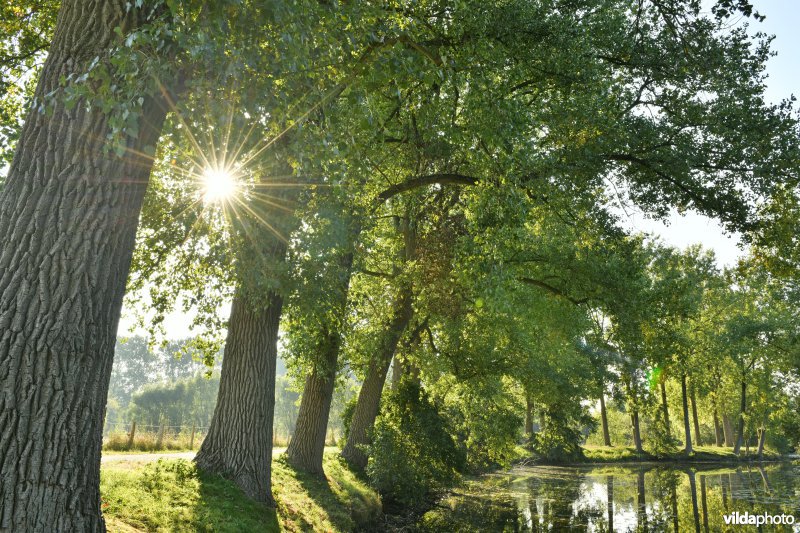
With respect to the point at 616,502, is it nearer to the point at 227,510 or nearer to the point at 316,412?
the point at 316,412

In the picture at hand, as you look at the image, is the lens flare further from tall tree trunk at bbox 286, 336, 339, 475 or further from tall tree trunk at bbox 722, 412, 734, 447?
tall tree trunk at bbox 722, 412, 734, 447

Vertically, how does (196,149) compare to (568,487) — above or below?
above

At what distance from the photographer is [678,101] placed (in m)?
12.2

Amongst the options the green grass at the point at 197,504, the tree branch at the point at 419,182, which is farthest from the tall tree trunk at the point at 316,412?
the tree branch at the point at 419,182

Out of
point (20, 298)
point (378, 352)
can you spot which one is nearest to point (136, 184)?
point (20, 298)

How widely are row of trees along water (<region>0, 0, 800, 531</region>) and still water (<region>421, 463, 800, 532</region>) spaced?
5.75ft

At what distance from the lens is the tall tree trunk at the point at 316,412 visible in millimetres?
15241

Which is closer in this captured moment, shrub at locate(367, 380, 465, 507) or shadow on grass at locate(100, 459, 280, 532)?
shadow on grass at locate(100, 459, 280, 532)

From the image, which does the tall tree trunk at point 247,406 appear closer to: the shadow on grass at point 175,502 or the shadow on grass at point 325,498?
the shadow on grass at point 175,502

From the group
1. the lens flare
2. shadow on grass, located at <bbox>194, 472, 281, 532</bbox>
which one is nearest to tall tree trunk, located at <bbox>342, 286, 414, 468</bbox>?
shadow on grass, located at <bbox>194, 472, 281, 532</bbox>

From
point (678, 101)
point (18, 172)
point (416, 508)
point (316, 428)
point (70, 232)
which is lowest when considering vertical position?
point (416, 508)

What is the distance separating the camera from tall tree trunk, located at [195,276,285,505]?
1034cm

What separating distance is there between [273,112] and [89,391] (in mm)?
3222

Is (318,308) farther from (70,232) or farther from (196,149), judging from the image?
(70,232)
